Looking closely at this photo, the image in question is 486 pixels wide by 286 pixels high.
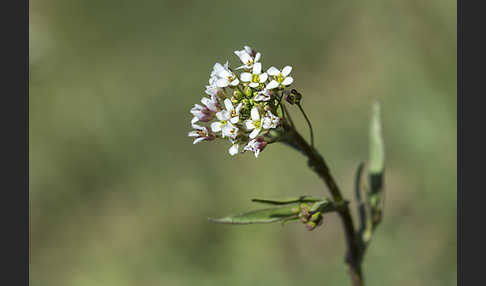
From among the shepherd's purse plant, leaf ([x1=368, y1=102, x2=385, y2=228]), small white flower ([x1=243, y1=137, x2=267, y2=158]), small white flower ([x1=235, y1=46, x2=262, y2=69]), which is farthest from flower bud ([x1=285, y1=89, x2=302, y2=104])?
leaf ([x1=368, y1=102, x2=385, y2=228])

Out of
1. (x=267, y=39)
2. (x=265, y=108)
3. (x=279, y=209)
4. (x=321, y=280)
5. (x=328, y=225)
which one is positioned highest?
(x=267, y=39)

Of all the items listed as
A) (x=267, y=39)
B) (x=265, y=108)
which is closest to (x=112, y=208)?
(x=267, y=39)

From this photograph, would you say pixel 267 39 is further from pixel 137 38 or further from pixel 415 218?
pixel 415 218

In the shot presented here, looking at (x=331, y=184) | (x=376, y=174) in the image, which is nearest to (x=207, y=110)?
(x=331, y=184)

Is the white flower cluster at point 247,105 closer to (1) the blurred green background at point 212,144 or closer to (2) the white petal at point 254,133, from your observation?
(2) the white petal at point 254,133

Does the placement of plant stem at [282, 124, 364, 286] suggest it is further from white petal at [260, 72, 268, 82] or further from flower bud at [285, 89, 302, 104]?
white petal at [260, 72, 268, 82]

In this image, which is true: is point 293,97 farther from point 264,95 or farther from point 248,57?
point 248,57
